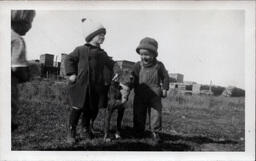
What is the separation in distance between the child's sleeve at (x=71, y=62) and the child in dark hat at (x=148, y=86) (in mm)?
590

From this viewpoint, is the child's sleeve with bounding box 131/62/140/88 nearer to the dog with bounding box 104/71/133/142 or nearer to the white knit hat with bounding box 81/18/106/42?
the dog with bounding box 104/71/133/142

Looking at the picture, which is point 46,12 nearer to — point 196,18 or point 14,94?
point 14,94

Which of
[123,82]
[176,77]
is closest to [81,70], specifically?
[123,82]

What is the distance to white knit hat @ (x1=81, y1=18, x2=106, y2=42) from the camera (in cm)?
373

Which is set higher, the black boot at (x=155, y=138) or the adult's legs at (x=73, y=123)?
the adult's legs at (x=73, y=123)

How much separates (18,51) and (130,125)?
1.33 metres

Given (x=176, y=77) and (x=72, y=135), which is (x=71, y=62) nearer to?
(x=72, y=135)

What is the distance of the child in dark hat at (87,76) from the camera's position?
3.67m

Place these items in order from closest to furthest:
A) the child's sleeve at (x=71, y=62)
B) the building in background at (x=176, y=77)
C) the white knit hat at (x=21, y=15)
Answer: the child's sleeve at (x=71, y=62) → the white knit hat at (x=21, y=15) → the building in background at (x=176, y=77)

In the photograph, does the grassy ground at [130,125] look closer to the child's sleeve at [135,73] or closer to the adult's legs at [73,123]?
the adult's legs at [73,123]

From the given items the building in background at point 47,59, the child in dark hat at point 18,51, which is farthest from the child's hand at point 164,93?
the child in dark hat at point 18,51
